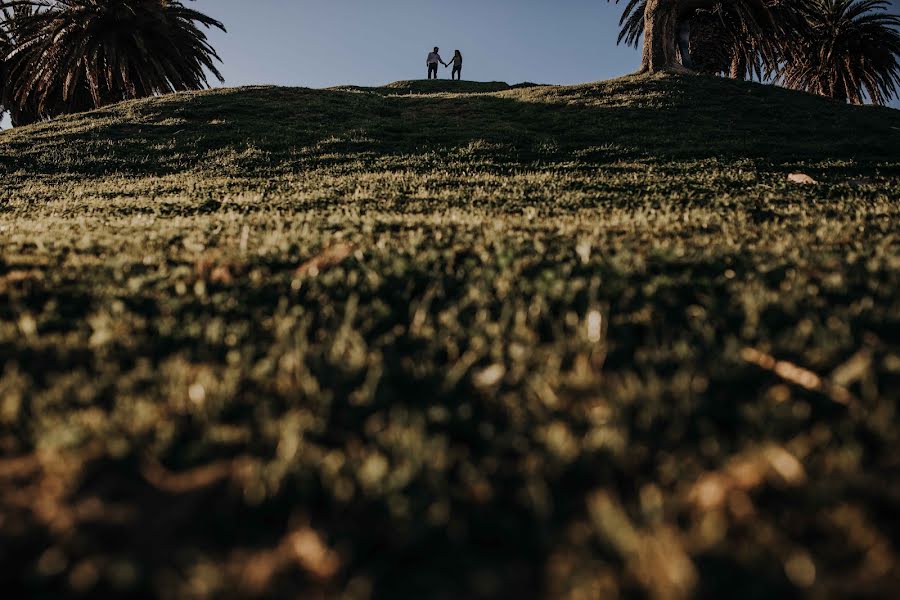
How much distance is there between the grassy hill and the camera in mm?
1835

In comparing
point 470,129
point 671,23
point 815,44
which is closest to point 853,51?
point 815,44

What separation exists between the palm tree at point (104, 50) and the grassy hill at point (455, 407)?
29.9 metres

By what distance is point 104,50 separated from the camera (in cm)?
3102

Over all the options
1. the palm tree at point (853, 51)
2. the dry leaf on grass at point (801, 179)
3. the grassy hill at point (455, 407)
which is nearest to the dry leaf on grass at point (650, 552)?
the grassy hill at point (455, 407)

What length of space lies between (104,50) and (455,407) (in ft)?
122

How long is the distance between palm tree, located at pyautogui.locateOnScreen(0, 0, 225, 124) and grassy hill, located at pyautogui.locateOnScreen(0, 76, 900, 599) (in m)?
29.9

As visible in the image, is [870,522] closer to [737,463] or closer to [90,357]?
[737,463]

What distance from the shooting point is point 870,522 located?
6.29 ft

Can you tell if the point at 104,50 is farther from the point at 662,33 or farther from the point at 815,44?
the point at 815,44

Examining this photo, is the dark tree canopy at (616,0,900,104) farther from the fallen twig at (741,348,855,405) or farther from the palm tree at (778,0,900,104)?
the fallen twig at (741,348,855,405)

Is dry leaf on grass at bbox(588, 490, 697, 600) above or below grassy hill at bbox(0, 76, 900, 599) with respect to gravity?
below

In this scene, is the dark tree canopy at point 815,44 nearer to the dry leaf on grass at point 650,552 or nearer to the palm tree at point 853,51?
Answer: the palm tree at point 853,51

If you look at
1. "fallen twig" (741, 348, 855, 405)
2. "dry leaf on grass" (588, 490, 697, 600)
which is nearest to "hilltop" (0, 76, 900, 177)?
"fallen twig" (741, 348, 855, 405)

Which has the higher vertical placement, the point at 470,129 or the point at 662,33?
the point at 662,33
